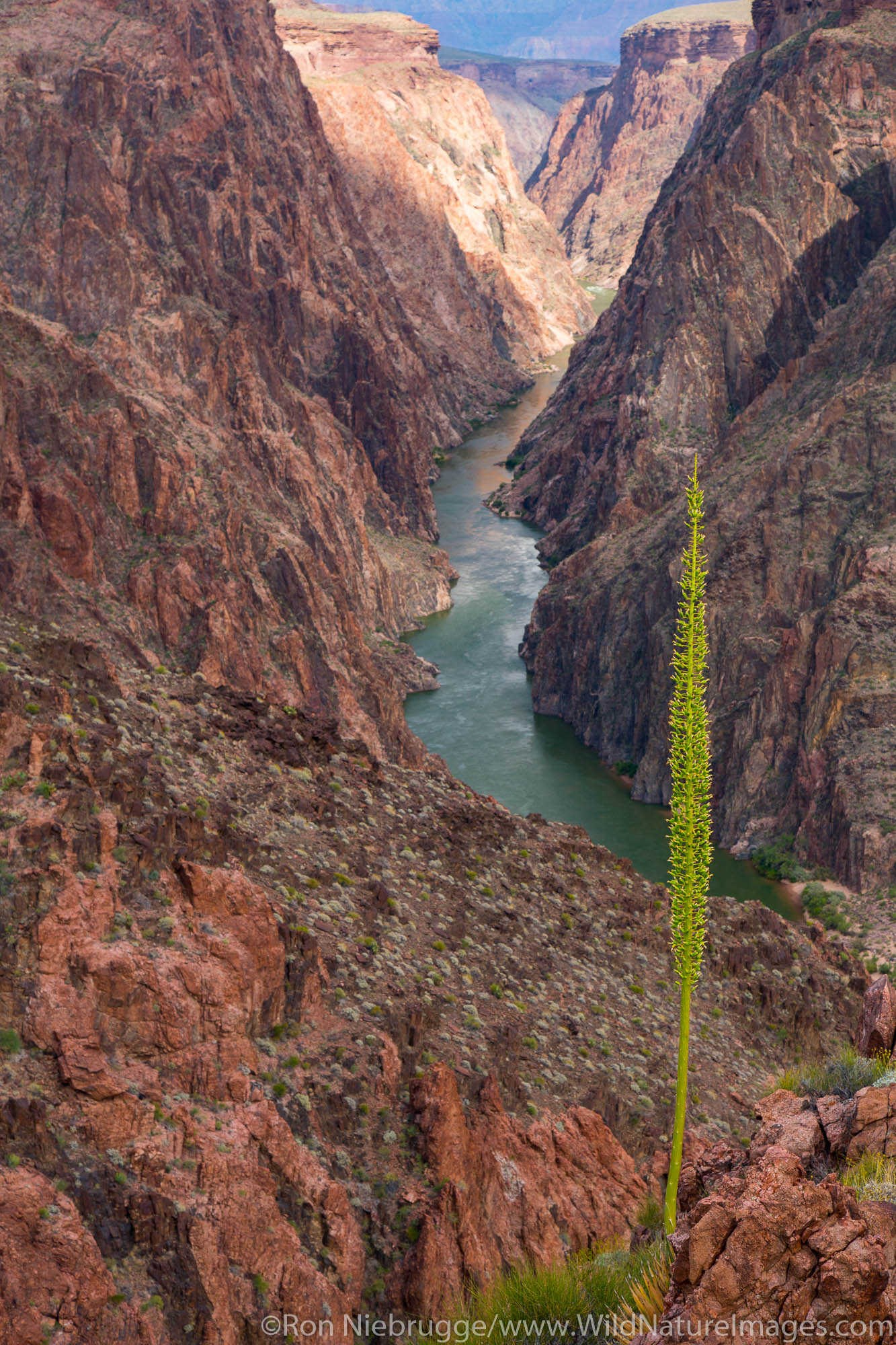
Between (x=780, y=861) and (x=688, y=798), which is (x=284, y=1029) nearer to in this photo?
(x=688, y=798)

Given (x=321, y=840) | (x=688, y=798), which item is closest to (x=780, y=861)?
(x=321, y=840)

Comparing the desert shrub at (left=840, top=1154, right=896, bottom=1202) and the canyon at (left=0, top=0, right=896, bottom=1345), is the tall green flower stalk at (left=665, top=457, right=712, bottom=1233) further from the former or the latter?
the desert shrub at (left=840, top=1154, right=896, bottom=1202)

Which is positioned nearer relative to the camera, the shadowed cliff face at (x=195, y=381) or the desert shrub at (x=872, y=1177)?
the desert shrub at (x=872, y=1177)

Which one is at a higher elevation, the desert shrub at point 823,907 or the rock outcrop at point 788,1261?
the rock outcrop at point 788,1261

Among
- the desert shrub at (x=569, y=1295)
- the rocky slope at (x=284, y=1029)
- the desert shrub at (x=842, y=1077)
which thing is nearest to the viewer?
the desert shrub at (x=569, y=1295)

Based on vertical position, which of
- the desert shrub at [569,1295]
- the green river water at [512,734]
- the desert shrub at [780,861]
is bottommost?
the green river water at [512,734]

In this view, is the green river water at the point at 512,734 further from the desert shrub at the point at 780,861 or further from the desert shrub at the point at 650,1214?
the desert shrub at the point at 650,1214

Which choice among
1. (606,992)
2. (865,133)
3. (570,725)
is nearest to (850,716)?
(570,725)

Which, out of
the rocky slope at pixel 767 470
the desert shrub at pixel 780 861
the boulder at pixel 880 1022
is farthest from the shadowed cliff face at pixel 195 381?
the boulder at pixel 880 1022
